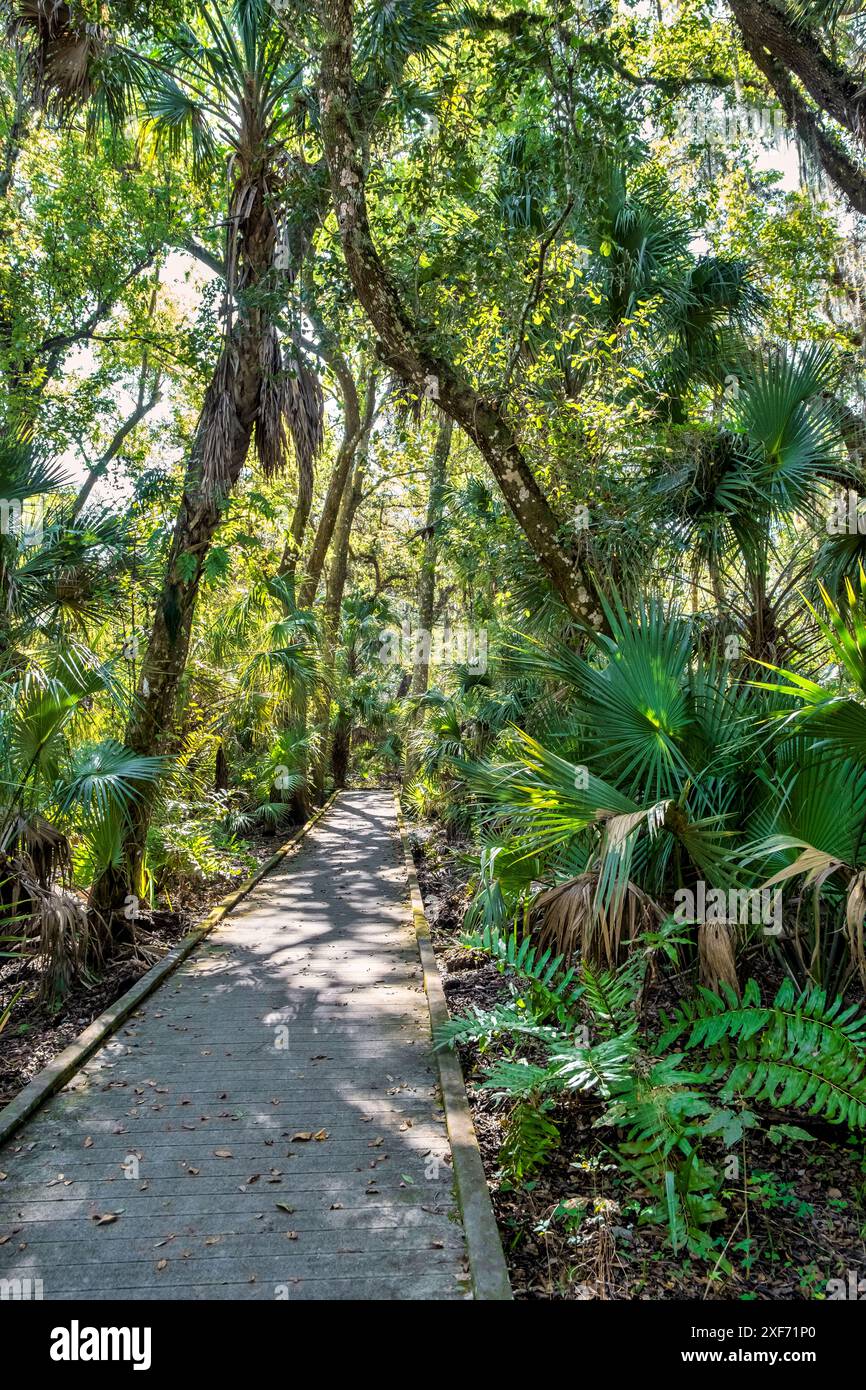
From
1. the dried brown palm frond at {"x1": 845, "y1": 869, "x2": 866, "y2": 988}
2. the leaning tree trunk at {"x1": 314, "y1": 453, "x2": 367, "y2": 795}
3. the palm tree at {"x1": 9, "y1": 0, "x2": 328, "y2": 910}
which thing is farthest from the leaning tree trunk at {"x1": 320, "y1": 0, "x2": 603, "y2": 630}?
the leaning tree trunk at {"x1": 314, "y1": 453, "x2": 367, "y2": 795}

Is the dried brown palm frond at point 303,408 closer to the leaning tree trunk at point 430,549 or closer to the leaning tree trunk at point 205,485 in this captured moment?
the leaning tree trunk at point 205,485

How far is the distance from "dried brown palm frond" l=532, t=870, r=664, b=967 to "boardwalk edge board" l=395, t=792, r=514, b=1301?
38.0 inches

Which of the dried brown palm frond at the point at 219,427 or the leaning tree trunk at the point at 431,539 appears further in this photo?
the leaning tree trunk at the point at 431,539

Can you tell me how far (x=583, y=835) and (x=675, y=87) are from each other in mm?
10358

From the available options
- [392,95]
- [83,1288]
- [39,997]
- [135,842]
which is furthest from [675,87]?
[83,1288]

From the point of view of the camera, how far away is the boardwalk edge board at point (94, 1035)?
14.4 ft

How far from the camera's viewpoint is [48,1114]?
14.6 ft

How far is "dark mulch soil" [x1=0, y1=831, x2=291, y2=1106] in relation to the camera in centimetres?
534

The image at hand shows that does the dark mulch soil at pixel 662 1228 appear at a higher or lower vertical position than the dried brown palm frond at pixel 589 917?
lower

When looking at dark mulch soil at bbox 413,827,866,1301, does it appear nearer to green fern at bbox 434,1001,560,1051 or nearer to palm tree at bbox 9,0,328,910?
green fern at bbox 434,1001,560,1051

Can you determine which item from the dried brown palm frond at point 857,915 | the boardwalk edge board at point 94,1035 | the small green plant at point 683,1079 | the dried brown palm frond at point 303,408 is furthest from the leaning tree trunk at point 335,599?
the dried brown palm frond at point 857,915

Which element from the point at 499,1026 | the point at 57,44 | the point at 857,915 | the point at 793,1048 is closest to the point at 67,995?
the point at 499,1026

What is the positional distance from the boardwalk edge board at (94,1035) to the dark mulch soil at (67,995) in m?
0.14
